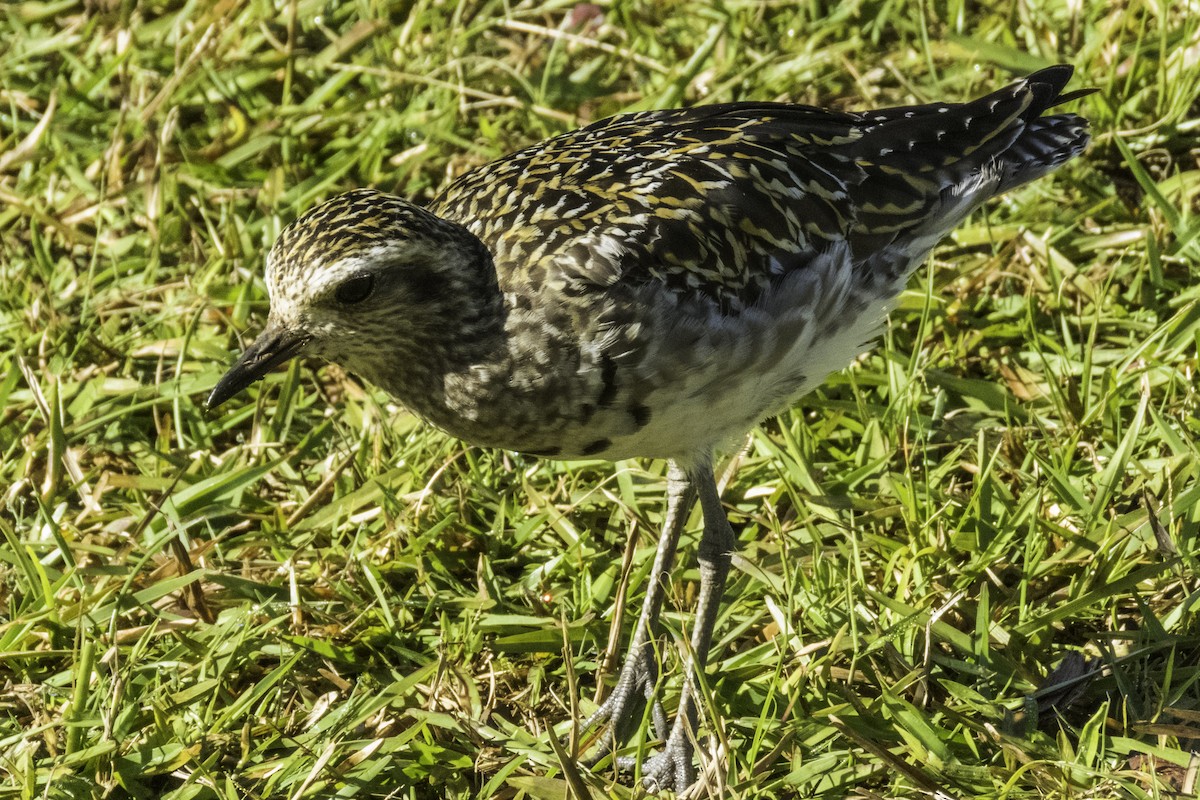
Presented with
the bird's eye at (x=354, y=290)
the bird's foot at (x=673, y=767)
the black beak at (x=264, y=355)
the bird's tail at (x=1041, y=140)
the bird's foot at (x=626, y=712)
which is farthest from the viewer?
the bird's tail at (x=1041, y=140)

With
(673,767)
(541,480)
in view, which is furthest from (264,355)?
(673,767)

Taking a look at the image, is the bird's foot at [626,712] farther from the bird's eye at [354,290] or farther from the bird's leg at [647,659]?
the bird's eye at [354,290]

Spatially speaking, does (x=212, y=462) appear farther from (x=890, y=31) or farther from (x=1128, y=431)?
(x=890, y=31)

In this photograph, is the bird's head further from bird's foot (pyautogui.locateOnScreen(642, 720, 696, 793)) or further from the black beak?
bird's foot (pyautogui.locateOnScreen(642, 720, 696, 793))

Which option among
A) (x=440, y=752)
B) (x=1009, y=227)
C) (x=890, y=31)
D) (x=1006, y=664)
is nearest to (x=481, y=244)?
(x=440, y=752)

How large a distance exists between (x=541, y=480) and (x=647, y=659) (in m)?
1.14

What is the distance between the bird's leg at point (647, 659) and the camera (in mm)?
5387

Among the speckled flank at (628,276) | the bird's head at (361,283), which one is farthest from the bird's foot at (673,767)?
the bird's head at (361,283)

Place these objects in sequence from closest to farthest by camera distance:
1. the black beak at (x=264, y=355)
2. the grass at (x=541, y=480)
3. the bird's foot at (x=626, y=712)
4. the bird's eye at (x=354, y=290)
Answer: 1. the bird's eye at (x=354, y=290)
2. the black beak at (x=264, y=355)
3. the grass at (x=541, y=480)
4. the bird's foot at (x=626, y=712)

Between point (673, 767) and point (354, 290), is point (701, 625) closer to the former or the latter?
point (673, 767)

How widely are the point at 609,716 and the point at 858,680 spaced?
934 mm

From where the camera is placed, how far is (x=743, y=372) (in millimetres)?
5156

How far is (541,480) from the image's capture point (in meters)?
6.34

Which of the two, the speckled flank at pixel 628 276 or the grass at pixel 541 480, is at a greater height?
the speckled flank at pixel 628 276
